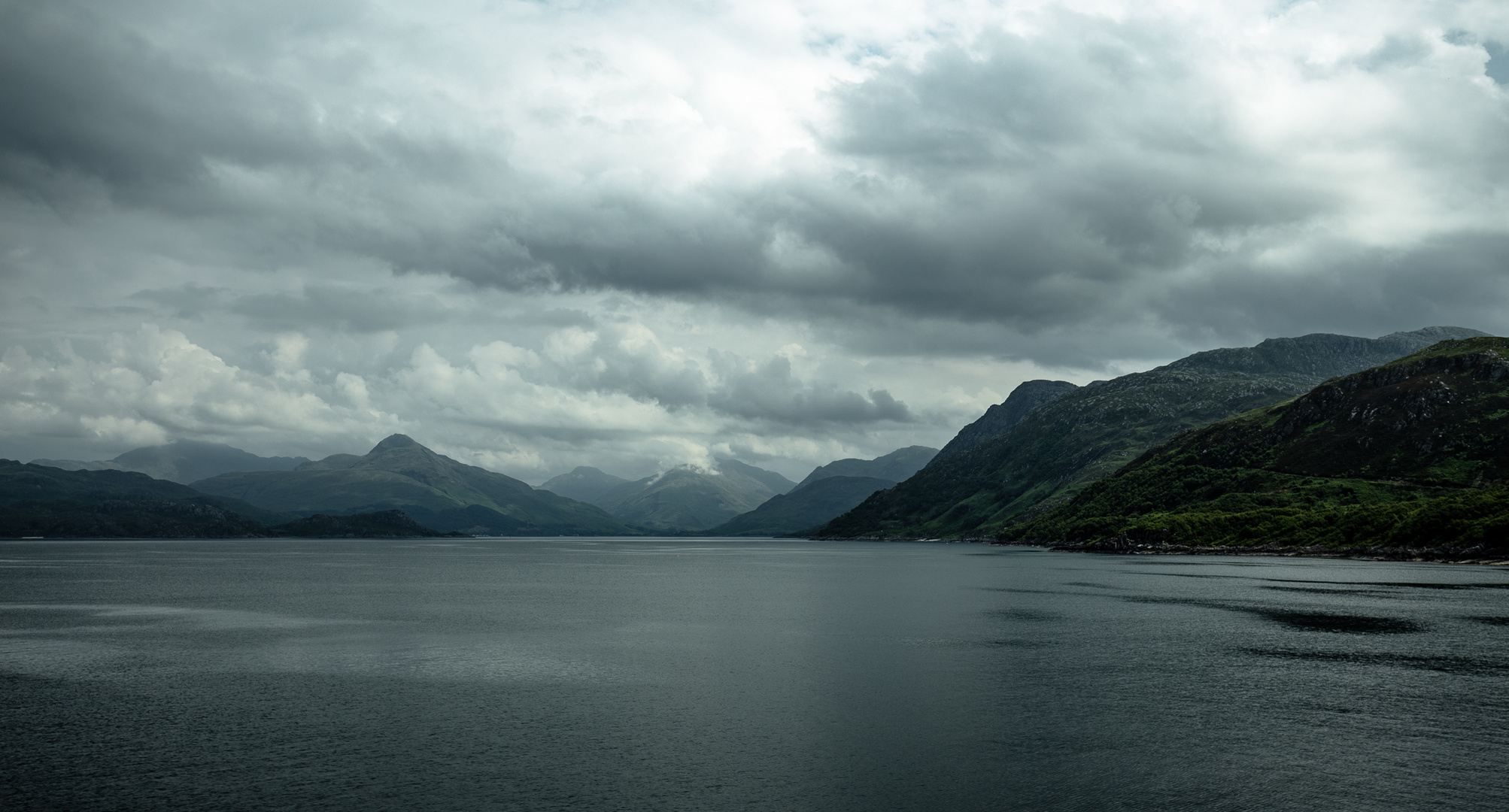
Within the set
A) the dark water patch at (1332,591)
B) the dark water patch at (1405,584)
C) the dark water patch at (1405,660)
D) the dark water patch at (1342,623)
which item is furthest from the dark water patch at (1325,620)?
the dark water patch at (1405,584)

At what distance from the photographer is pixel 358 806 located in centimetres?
3497

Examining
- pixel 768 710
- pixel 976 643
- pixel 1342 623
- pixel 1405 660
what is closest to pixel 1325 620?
pixel 1342 623

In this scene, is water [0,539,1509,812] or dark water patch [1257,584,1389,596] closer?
water [0,539,1509,812]

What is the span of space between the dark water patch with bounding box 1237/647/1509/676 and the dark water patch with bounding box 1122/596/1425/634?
1572 cm

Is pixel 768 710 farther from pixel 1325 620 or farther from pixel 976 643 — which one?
pixel 1325 620

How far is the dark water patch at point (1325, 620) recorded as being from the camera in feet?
279

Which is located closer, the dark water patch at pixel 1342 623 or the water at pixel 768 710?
the water at pixel 768 710

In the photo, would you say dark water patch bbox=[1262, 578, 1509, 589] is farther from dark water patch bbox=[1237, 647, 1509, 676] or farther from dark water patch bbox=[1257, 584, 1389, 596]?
dark water patch bbox=[1237, 647, 1509, 676]

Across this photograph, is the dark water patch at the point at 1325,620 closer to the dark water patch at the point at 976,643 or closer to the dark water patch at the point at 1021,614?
the dark water patch at the point at 1021,614

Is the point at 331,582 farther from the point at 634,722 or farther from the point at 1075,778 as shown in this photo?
the point at 1075,778

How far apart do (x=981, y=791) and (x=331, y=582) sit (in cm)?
17562

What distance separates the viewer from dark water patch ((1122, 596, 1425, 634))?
85.0 metres

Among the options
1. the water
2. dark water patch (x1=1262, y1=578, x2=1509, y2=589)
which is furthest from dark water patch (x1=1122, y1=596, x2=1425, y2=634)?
dark water patch (x1=1262, y1=578, x2=1509, y2=589)

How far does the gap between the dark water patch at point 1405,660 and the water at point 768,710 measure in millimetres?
459
